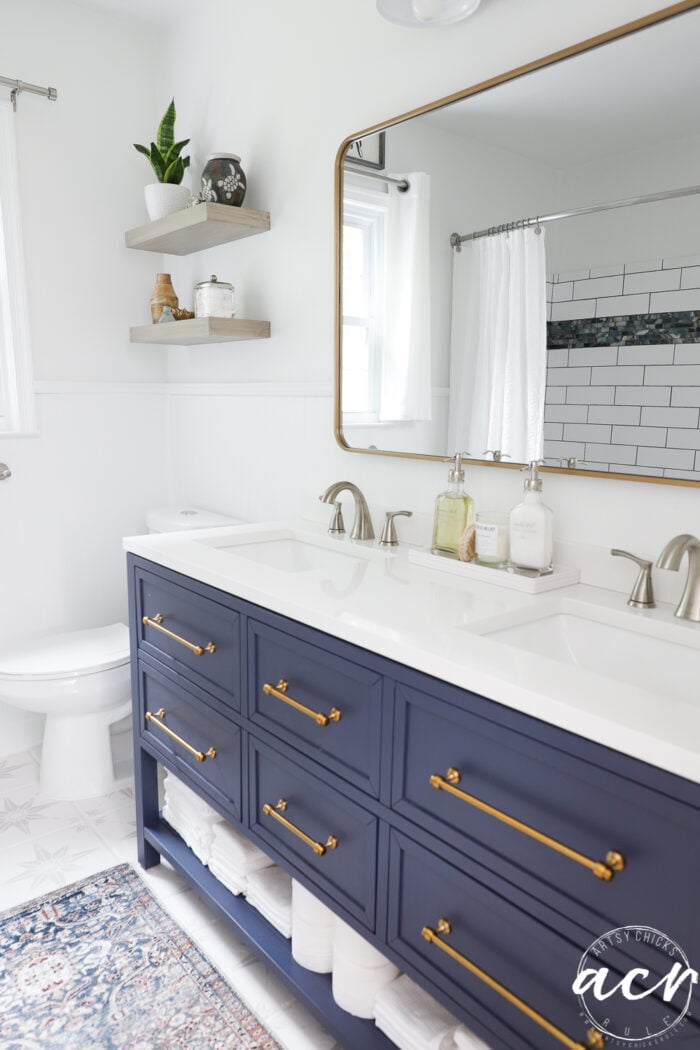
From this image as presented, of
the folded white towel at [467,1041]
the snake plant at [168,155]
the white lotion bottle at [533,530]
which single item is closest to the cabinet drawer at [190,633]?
the white lotion bottle at [533,530]

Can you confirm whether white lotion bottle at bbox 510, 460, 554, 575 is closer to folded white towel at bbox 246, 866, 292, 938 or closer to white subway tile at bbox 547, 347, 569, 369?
white subway tile at bbox 547, 347, 569, 369

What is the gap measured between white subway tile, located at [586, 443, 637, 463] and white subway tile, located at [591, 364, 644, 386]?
11 cm

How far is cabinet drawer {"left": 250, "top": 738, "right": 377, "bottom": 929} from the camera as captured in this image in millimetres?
1199

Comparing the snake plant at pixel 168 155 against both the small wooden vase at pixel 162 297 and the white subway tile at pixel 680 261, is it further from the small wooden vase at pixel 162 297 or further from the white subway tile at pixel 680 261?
the white subway tile at pixel 680 261

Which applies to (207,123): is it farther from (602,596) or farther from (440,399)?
(602,596)

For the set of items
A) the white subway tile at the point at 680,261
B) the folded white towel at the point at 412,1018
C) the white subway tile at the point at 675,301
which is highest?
the white subway tile at the point at 680,261

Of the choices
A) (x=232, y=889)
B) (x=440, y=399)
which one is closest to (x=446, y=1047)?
(x=232, y=889)

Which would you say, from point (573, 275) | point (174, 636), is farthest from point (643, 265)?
point (174, 636)

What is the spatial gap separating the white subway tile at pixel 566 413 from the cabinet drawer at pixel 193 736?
871 millimetres

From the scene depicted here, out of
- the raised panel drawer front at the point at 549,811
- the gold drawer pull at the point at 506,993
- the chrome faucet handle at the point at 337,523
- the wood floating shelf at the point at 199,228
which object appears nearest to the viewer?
the raised panel drawer front at the point at 549,811

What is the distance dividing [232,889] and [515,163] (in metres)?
1.62

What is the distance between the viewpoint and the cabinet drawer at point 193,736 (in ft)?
5.01

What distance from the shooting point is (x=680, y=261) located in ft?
3.84

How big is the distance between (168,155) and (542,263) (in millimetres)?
1400
